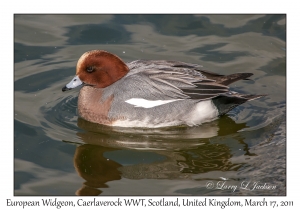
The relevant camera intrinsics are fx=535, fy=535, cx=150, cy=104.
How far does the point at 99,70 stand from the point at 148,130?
3.96 ft

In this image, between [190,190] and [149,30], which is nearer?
[190,190]

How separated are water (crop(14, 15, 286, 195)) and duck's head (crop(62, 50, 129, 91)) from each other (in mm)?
629

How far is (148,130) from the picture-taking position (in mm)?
8031

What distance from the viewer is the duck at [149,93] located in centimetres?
798

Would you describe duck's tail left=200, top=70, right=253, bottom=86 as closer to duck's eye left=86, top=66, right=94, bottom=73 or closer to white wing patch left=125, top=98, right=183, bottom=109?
white wing patch left=125, top=98, right=183, bottom=109

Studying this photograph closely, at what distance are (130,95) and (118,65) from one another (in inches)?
22.7

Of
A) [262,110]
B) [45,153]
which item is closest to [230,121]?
[262,110]

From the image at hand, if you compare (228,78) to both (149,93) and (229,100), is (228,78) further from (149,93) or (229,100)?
(149,93)

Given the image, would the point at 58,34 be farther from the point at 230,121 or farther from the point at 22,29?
the point at 230,121

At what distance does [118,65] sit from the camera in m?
8.21

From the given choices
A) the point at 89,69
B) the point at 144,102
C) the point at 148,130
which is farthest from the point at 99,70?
the point at 148,130

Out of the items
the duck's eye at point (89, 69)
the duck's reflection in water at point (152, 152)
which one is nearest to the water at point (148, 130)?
the duck's reflection in water at point (152, 152)

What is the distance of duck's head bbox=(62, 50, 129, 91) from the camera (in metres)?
8.17

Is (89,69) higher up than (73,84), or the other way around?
(89,69)
